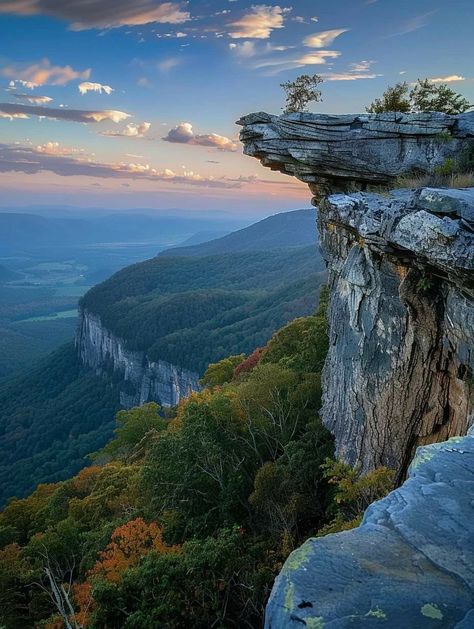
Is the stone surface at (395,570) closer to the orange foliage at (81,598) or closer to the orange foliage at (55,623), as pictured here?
the orange foliage at (81,598)

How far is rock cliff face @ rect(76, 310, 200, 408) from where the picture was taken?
145m

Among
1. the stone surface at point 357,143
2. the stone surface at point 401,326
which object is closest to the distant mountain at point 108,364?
the stone surface at point 401,326

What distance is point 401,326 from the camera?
16.3 metres

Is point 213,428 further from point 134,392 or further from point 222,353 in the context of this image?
point 134,392

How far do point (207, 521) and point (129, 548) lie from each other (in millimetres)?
3487

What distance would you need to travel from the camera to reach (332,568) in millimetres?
4934

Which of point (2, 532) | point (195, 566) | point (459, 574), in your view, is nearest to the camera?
point (459, 574)

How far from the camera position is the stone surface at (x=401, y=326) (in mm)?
12930

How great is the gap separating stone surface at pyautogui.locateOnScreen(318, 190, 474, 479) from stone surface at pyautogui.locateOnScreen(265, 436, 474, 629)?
24.7ft

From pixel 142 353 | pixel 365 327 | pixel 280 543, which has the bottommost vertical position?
pixel 142 353

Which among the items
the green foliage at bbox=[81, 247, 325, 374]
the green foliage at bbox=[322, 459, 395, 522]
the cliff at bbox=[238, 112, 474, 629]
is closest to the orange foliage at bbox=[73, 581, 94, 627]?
the green foliage at bbox=[322, 459, 395, 522]

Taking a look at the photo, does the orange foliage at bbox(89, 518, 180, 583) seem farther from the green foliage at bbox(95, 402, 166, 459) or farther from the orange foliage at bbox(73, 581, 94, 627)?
the green foliage at bbox(95, 402, 166, 459)

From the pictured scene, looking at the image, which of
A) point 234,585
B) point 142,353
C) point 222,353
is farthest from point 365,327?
point 142,353

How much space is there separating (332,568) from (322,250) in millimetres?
20618
